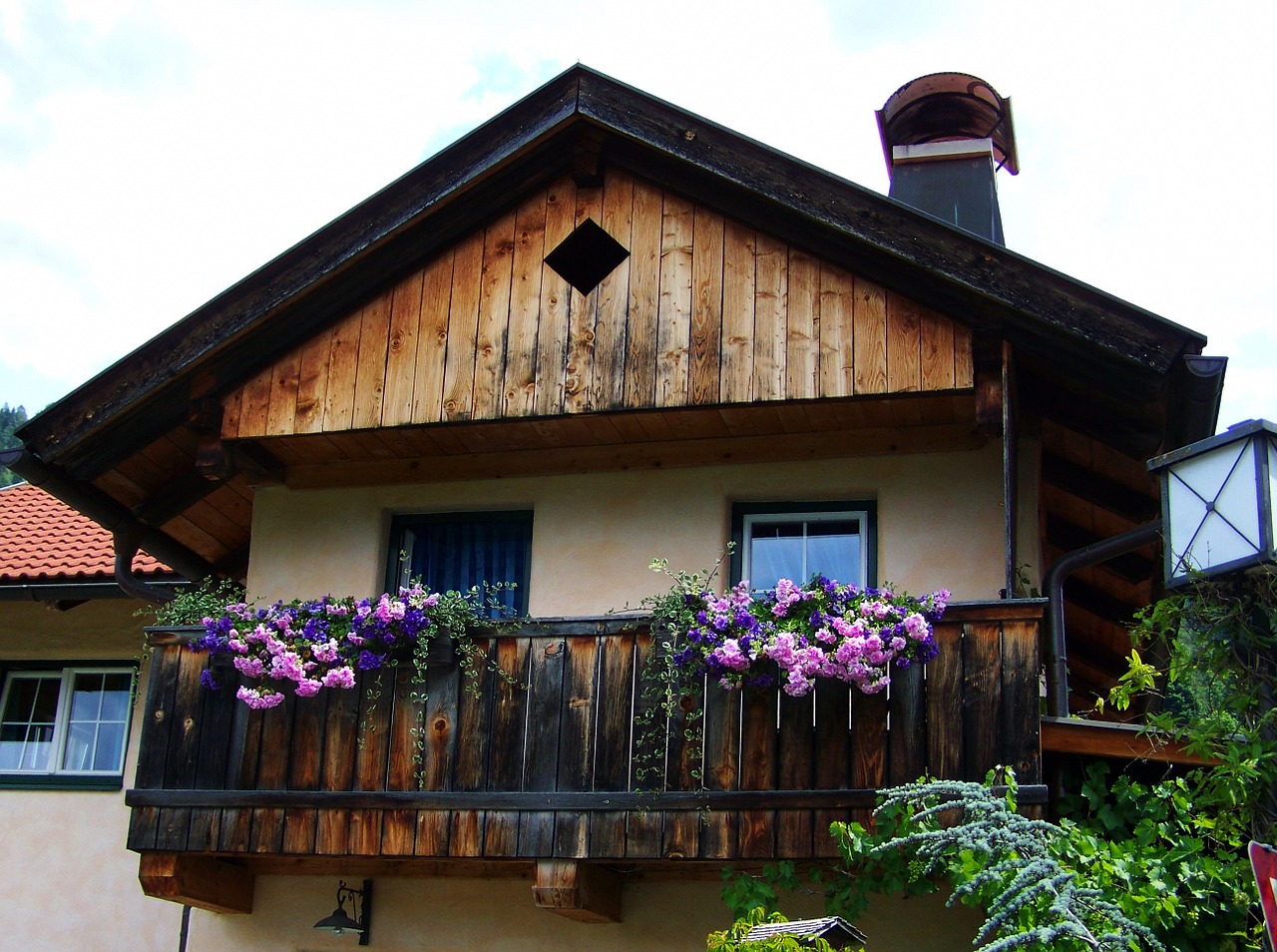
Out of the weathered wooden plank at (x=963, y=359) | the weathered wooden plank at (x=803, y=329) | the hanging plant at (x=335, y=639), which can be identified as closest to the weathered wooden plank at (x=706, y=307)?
the weathered wooden plank at (x=803, y=329)

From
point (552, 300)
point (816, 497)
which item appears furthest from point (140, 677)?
point (816, 497)

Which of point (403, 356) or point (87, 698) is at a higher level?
point (403, 356)

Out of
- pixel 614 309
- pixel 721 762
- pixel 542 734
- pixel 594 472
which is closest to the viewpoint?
pixel 721 762

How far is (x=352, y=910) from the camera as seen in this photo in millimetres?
10102

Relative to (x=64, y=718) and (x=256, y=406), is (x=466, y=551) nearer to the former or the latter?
(x=256, y=406)

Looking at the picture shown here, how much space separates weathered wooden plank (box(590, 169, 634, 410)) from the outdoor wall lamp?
3.34 meters

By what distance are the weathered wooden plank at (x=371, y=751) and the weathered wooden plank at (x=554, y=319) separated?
1.88m

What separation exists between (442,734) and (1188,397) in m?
4.49

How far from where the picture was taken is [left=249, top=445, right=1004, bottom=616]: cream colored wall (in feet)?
32.4

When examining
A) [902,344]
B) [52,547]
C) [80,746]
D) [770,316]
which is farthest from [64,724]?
[902,344]

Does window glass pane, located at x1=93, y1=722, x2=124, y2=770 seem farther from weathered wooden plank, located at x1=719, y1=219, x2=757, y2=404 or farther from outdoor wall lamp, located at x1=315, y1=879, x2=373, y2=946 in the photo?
weathered wooden plank, located at x1=719, y1=219, x2=757, y2=404

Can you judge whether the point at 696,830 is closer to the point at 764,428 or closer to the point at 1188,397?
Result: the point at 764,428

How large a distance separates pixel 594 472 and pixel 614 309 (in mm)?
1231

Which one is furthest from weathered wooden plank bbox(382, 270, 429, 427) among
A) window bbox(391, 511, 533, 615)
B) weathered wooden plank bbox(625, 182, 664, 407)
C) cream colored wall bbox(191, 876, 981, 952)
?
cream colored wall bbox(191, 876, 981, 952)
